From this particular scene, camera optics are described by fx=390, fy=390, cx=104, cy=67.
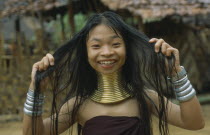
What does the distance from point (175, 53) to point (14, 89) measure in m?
6.17

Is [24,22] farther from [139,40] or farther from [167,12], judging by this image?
[139,40]

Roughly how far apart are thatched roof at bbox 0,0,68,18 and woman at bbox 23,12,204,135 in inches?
244

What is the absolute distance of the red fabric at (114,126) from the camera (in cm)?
198

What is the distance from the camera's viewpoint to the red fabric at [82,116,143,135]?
1.98 metres

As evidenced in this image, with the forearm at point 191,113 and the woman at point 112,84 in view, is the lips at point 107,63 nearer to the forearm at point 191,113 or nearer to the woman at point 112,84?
the woman at point 112,84

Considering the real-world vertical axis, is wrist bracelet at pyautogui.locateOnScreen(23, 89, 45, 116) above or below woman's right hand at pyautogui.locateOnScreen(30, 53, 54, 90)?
below

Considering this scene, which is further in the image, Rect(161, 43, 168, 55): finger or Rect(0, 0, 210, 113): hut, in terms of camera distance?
Rect(0, 0, 210, 113): hut

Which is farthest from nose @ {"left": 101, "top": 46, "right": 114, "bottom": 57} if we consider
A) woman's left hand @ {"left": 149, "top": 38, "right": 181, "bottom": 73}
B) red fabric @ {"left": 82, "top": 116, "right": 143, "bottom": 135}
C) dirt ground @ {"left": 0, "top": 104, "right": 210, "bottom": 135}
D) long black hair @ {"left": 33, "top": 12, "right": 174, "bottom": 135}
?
dirt ground @ {"left": 0, "top": 104, "right": 210, "bottom": 135}

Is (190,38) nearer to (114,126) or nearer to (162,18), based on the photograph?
(162,18)

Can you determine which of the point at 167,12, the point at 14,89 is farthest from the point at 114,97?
the point at 14,89

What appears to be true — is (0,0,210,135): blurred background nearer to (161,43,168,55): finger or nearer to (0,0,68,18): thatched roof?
(0,0,68,18): thatched roof

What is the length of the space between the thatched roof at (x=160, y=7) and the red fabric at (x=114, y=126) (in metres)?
5.15

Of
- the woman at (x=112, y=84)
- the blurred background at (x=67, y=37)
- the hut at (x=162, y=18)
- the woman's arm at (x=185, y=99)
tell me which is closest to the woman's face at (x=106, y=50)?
the woman at (x=112, y=84)

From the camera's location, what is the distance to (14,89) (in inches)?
305
